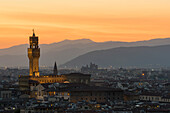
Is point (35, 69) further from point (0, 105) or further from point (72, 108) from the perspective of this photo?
point (72, 108)

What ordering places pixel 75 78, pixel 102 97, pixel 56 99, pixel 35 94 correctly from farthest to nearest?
1. pixel 75 78
2. pixel 35 94
3. pixel 102 97
4. pixel 56 99

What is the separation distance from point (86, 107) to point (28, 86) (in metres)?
46.2

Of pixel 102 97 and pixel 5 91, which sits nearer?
pixel 102 97

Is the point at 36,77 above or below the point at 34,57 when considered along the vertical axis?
below

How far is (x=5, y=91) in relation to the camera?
117 meters

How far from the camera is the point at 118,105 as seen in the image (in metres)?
83.8

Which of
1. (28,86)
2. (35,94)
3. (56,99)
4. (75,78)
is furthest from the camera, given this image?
(75,78)

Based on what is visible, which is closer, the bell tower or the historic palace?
the historic palace

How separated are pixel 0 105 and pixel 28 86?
3782 centimetres

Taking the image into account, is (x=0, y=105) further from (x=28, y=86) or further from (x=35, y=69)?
(x=35, y=69)

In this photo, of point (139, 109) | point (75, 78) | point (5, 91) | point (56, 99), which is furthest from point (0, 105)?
point (75, 78)

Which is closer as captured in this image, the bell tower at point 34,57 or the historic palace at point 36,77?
the historic palace at point 36,77

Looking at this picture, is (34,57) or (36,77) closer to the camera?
(36,77)

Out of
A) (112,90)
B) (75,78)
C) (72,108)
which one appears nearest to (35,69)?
(75,78)
